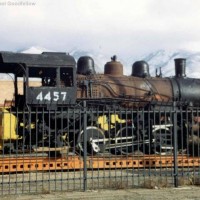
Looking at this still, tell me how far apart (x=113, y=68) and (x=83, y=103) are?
6.12 metres

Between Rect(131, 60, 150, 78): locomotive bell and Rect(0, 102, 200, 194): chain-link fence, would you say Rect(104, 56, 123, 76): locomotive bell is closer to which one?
Rect(131, 60, 150, 78): locomotive bell

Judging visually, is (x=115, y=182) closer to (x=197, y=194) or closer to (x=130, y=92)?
(x=197, y=194)

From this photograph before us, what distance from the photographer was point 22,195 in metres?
8.93

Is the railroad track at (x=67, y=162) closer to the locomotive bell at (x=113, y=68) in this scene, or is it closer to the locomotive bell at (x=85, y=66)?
the locomotive bell at (x=85, y=66)

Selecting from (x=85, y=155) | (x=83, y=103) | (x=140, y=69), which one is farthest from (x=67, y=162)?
(x=140, y=69)

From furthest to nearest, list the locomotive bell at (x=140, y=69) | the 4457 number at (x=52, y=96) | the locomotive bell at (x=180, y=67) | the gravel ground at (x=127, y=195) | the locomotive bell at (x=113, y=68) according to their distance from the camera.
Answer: the locomotive bell at (x=180, y=67)
the locomotive bell at (x=113, y=68)
the locomotive bell at (x=140, y=69)
the 4457 number at (x=52, y=96)
the gravel ground at (x=127, y=195)

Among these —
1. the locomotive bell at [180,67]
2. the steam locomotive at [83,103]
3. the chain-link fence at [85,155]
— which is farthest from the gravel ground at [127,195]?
the locomotive bell at [180,67]

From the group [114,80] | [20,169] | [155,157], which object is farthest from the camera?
[114,80]

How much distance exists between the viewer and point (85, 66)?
16984 millimetres

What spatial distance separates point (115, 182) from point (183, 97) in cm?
854

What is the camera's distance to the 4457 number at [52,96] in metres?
13.4

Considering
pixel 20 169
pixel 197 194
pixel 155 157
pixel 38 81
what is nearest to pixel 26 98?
pixel 38 81

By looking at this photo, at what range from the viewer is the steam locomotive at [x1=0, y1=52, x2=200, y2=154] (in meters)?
13.2

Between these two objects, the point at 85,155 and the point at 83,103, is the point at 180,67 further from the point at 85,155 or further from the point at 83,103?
the point at 85,155
